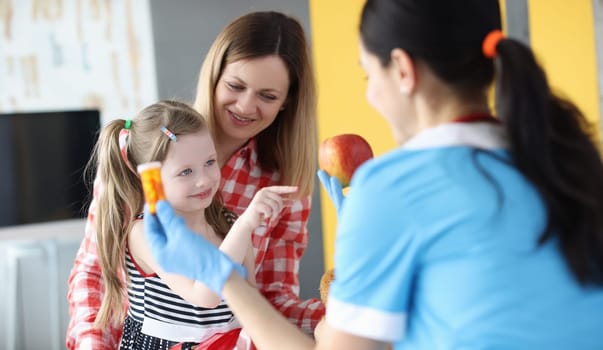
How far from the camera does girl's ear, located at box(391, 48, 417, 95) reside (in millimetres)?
849

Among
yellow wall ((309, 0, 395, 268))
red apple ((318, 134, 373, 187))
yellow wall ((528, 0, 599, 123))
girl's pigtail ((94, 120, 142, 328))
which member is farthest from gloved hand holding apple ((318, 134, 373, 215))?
yellow wall ((309, 0, 395, 268))

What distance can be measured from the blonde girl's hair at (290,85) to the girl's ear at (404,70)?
0.79 meters

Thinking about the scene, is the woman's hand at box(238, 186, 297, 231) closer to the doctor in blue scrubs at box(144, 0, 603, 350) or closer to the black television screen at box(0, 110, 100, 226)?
the doctor in blue scrubs at box(144, 0, 603, 350)

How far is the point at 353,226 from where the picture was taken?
832mm

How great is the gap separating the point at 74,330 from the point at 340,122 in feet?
6.91

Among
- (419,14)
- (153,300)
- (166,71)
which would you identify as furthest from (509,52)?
(166,71)

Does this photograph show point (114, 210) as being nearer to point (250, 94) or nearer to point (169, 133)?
point (169, 133)

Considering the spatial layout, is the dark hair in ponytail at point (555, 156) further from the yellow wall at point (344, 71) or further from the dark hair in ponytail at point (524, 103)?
the yellow wall at point (344, 71)

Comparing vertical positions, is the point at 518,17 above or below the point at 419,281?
above

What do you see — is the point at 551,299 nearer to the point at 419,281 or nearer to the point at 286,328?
the point at 419,281

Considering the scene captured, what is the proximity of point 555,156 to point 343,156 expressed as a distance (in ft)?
2.16

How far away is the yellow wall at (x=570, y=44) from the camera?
2350mm

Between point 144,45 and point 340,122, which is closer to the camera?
point 340,122

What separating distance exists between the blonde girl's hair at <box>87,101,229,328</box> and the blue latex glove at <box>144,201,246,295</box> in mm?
471
